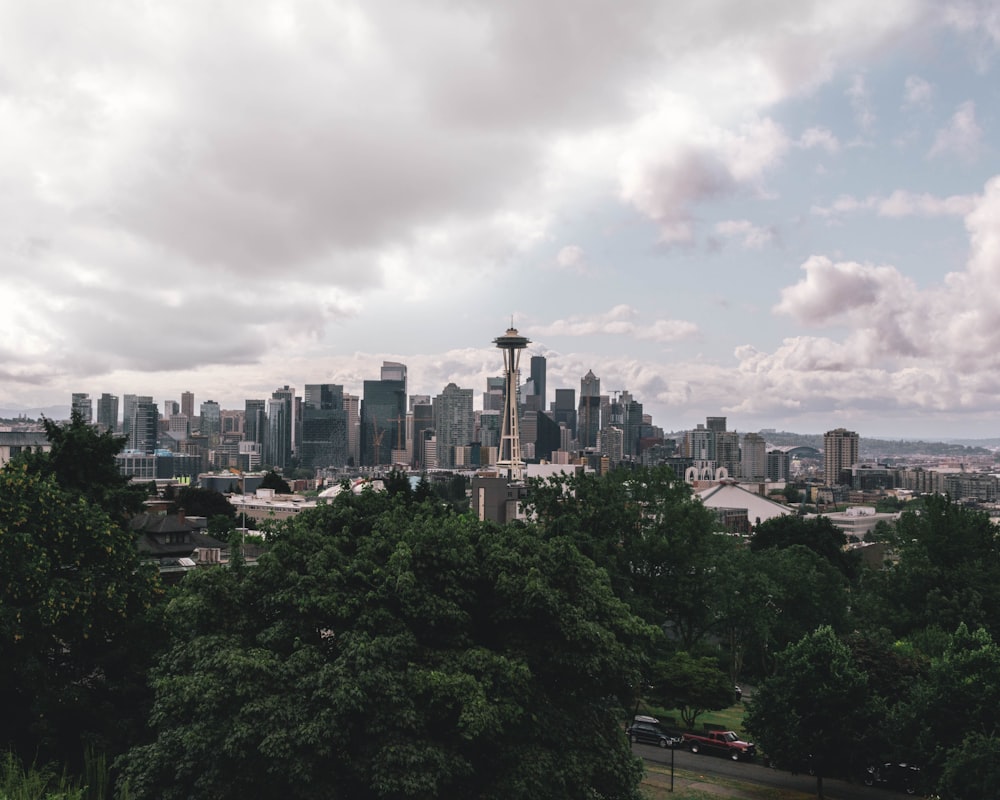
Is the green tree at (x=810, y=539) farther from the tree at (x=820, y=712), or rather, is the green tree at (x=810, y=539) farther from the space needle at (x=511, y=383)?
the space needle at (x=511, y=383)

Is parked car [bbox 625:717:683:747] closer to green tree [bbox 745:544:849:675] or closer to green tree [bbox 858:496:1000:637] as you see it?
green tree [bbox 858:496:1000:637]

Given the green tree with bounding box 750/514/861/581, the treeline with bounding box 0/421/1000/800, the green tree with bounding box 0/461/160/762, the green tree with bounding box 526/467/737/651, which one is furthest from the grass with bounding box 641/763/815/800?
the green tree with bounding box 750/514/861/581

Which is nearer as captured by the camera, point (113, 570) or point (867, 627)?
point (113, 570)

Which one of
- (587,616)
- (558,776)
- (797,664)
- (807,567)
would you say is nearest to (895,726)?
(797,664)

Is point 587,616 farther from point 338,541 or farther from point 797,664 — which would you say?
point 797,664

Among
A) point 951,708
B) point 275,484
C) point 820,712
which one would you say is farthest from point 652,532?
point 275,484

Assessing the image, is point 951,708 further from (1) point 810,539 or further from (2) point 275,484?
(2) point 275,484

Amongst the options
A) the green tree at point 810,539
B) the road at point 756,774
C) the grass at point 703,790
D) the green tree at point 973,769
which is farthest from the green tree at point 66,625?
the green tree at point 810,539

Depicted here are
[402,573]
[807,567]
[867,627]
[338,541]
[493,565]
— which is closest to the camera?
[402,573]
